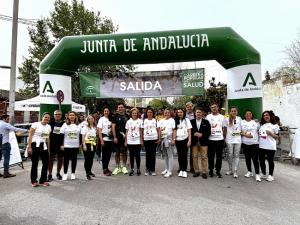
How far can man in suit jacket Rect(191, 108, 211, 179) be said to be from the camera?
725 cm

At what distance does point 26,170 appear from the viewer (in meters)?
8.80

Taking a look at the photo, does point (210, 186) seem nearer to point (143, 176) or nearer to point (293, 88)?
point (143, 176)

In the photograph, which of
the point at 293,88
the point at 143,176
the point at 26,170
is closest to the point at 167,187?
the point at 143,176

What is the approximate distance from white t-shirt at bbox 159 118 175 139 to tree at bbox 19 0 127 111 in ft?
41.4

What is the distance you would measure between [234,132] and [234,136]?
0.10 m

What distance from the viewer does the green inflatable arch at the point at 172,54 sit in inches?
319

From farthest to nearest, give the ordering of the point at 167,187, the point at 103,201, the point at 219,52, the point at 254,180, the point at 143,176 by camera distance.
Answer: the point at 219,52, the point at 143,176, the point at 254,180, the point at 167,187, the point at 103,201

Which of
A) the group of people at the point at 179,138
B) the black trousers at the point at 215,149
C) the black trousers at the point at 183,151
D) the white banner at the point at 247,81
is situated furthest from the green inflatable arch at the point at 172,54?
the black trousers at the point at 183,151

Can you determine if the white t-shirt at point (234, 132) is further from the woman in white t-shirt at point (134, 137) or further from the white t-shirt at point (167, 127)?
the woman in white t-shirt at point (134, 137)

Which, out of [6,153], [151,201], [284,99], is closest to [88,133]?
[6,153]

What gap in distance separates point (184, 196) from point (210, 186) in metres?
1.02

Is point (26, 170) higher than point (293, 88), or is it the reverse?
point (293, 88)

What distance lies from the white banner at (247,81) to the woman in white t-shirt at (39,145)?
5116 millimetres

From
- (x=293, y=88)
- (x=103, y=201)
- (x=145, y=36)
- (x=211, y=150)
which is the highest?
(x=145, y=36)
